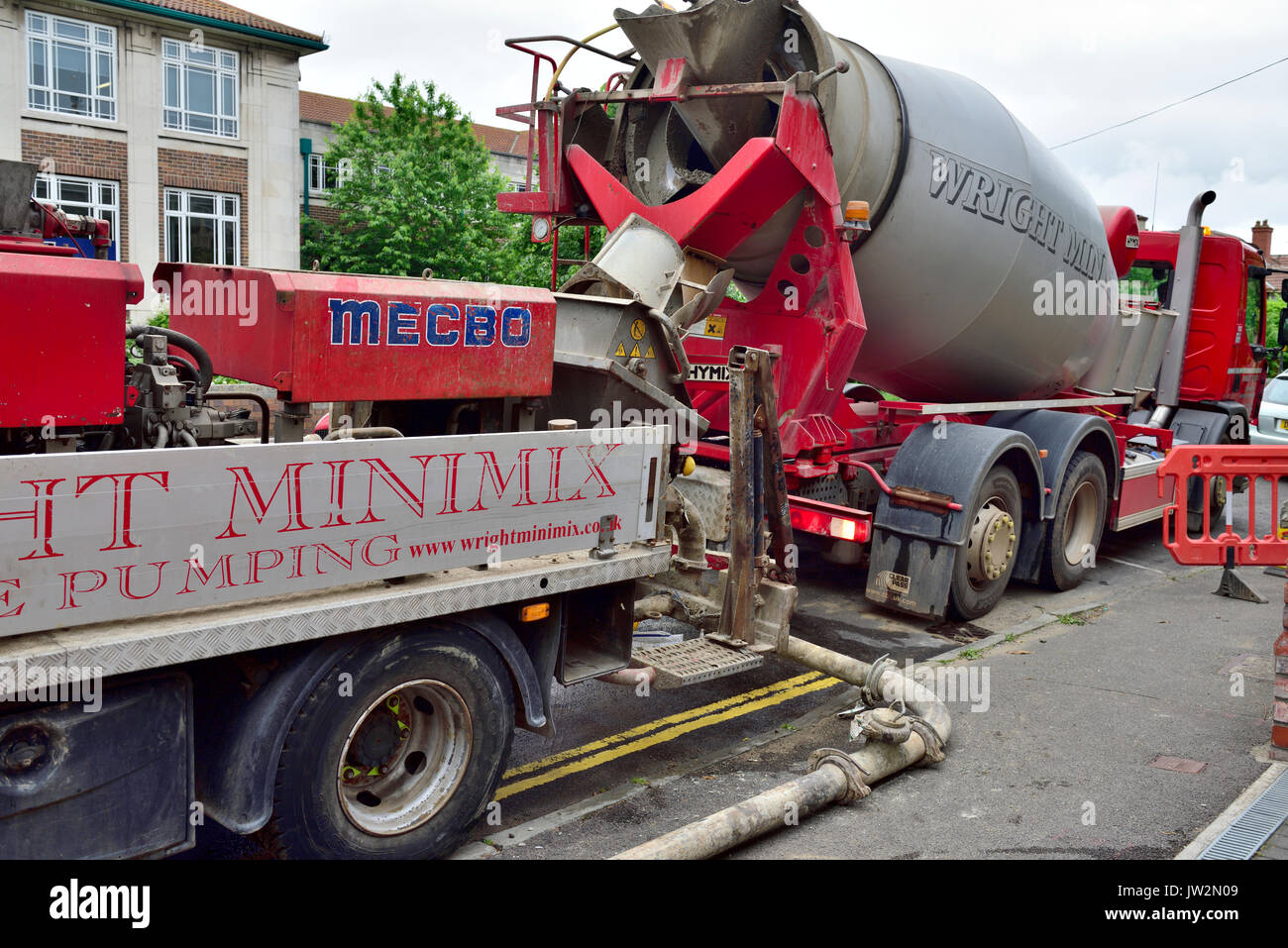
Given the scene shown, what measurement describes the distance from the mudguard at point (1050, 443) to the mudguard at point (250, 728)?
6.21 meters

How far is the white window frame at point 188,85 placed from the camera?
76.7 feet

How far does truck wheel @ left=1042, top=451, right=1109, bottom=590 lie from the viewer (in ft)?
28.4

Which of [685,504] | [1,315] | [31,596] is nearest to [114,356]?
[1,315]

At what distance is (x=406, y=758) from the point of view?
4.00 m

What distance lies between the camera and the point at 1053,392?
9734 mm

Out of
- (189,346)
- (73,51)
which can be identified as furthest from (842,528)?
(73,51)

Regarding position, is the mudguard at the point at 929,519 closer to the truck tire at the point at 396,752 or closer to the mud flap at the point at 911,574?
the mud flap at the point at 911,574

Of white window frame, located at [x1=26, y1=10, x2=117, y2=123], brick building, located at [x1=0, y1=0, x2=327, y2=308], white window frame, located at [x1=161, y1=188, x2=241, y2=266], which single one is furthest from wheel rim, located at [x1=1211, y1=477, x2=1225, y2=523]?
white window frame, located at [x1=26, y1=10, x2=117, y2=123]

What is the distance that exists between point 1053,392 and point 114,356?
27.6ft

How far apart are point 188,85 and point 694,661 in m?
23.2

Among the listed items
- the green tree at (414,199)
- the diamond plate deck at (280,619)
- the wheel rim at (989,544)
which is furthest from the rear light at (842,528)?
the green tree at (414,199)

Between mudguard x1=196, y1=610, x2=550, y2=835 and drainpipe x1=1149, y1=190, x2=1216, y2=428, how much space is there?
9.94 metres
